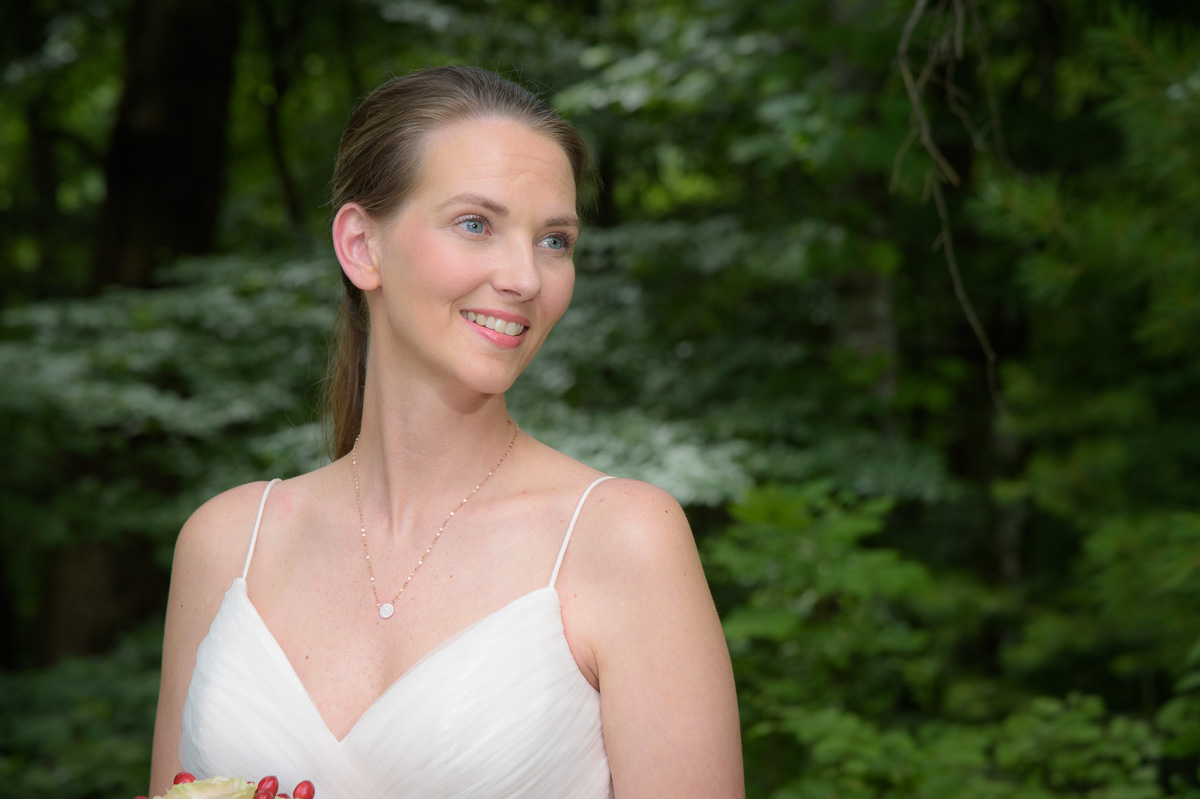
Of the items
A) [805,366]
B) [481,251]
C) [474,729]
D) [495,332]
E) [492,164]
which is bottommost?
[805,366]

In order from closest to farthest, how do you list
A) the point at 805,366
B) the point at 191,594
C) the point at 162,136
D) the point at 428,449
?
the point at 428,449 < the point at 191,594 < the point at 805,366 < the point at 162,136

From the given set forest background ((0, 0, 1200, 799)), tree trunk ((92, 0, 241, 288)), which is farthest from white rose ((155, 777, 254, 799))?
tree trunk ((92, 0, 241, 288))

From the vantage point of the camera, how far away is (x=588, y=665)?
154 cm

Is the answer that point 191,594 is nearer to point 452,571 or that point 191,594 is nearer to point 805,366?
point 452,571

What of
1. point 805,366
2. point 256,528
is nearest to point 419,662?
point 256,528

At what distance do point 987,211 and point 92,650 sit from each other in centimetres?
598

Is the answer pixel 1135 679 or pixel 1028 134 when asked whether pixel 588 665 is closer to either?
pixel 1028 134

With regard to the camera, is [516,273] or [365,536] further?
[365,536]

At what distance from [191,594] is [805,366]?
339cm

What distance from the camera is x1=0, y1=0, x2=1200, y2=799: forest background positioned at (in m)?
2.82

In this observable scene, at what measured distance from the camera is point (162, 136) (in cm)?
632

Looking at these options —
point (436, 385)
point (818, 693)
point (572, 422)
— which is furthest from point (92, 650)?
point (436, 385)

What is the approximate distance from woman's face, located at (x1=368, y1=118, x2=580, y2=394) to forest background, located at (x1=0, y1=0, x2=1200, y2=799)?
2.67 ft

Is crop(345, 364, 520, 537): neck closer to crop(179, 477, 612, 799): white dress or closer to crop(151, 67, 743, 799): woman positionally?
crop(151, 67, 743, 799): woman
